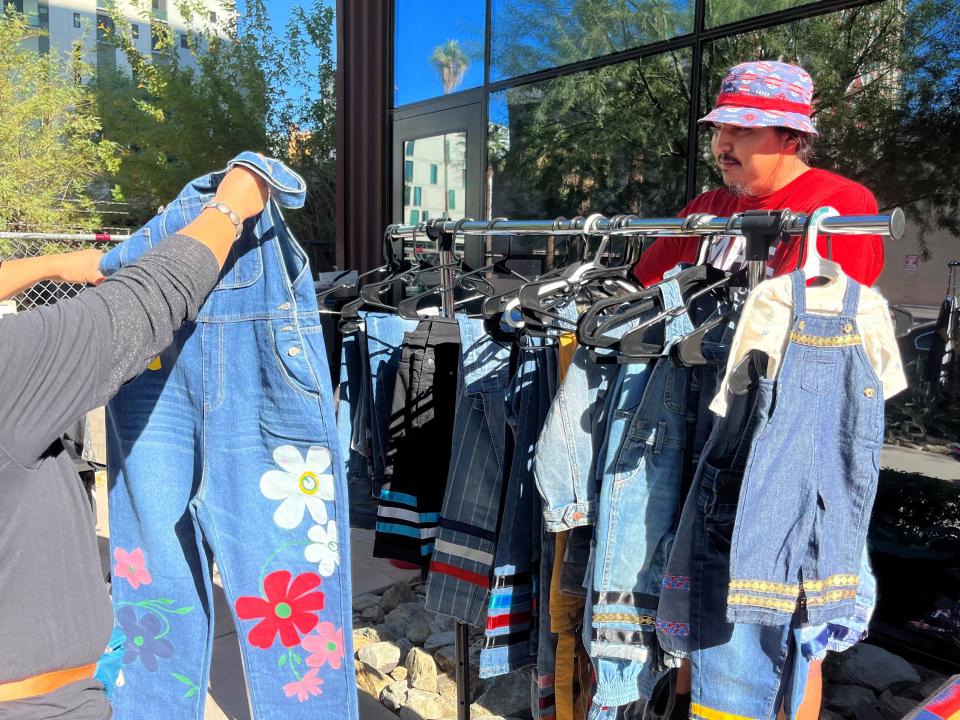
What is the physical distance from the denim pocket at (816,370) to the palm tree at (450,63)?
4.81m

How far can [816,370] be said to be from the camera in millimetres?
1327

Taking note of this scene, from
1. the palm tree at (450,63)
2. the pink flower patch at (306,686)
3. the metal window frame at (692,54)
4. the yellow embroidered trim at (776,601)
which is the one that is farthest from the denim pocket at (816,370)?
the palm tree at (450,63)

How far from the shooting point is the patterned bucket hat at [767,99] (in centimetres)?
181

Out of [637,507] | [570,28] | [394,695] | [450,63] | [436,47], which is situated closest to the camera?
[637,507]

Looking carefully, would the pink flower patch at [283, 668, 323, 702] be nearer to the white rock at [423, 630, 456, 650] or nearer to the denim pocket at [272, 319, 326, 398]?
the denim pocket at [272, 319, 326, 398]

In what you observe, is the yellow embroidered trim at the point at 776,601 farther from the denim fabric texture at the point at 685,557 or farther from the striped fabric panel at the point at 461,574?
the striped fabric panel at the point at 461,574

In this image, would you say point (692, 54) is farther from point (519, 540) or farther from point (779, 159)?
point (519, 540)

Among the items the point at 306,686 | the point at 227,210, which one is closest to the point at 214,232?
the point at 227,210

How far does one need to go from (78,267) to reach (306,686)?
1.16 metres

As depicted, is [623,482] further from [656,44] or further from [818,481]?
[656,44]

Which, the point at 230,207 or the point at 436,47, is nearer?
the point at 230,207

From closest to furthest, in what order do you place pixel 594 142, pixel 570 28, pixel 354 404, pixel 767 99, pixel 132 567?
pixel 767 99 → pixel 132 567 → pixel 354 404 → pixel 594 142 → pixel 570 28

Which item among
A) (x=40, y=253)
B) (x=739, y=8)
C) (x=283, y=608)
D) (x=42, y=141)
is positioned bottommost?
(x=283, y=608)

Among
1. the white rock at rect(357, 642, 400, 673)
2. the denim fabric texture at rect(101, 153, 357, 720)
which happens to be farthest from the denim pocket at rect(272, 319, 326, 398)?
the white rock at rect(357, 642, 400, 673)
